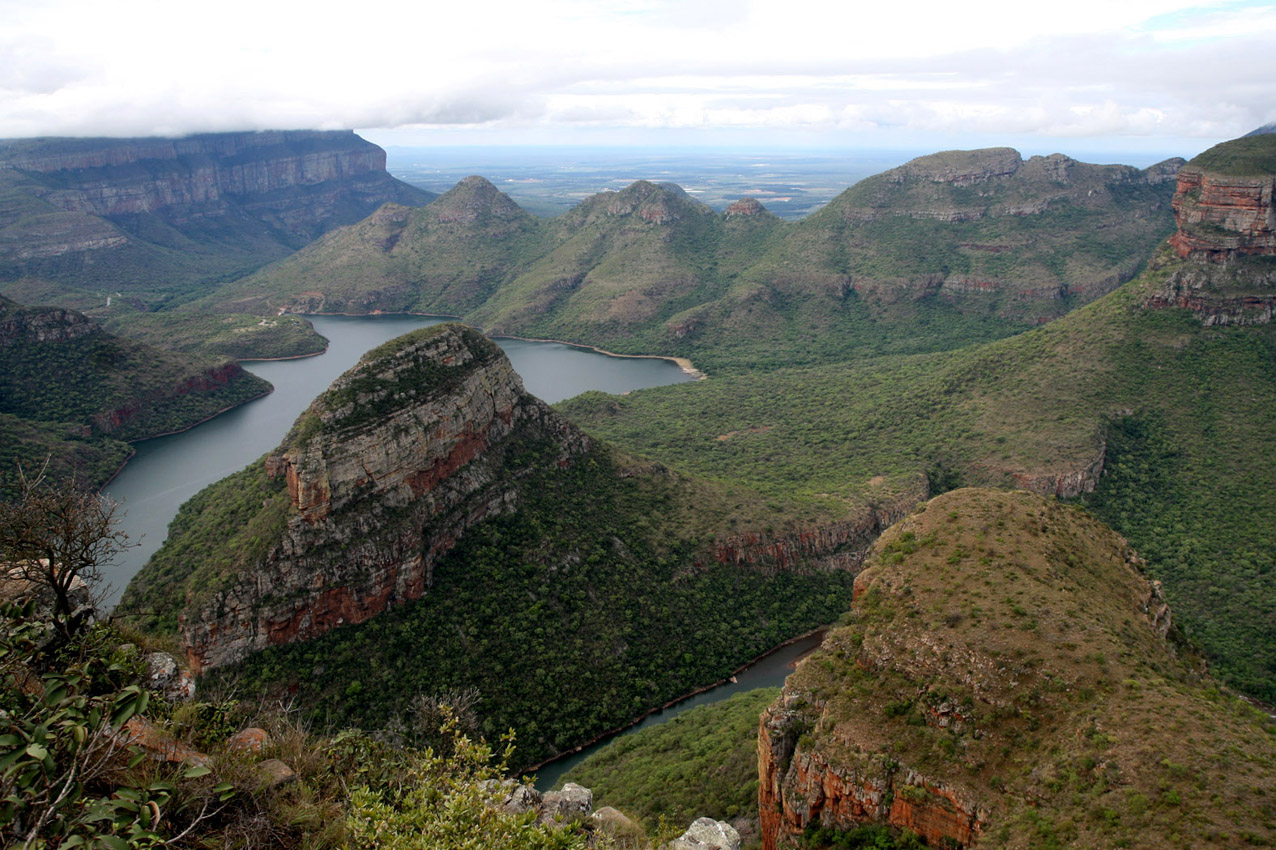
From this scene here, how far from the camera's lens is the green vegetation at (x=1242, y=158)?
261ft

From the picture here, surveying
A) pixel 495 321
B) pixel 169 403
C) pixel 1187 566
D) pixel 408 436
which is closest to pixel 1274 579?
A: pixel 1187 566

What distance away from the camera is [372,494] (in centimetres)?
4716

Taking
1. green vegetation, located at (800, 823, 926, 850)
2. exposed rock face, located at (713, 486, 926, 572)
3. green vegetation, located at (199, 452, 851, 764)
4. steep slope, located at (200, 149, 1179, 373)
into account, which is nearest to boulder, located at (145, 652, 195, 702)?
green vegetation, located at (800, 823, 926, 850)

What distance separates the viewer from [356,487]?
152ft

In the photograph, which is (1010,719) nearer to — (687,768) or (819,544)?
(687,768)

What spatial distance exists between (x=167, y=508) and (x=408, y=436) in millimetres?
47825

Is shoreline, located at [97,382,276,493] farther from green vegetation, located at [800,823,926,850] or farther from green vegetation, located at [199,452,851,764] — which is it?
green vegetation, located at [800,823,926,850]

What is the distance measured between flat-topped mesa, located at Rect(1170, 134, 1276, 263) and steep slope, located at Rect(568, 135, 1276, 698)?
3.72ft

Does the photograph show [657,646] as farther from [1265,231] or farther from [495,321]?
[495,321]

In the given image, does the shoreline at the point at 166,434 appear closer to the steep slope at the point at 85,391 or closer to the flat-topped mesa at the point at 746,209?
the steep slope at the point at 85,391

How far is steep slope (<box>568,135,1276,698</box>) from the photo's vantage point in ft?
194

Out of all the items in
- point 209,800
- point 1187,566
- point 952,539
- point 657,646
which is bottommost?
point 657,646

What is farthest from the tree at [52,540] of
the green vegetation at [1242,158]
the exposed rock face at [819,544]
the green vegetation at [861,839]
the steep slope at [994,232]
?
the steep slope at [994,232]

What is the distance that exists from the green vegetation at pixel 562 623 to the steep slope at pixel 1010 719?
Answer: 67.8 ft
